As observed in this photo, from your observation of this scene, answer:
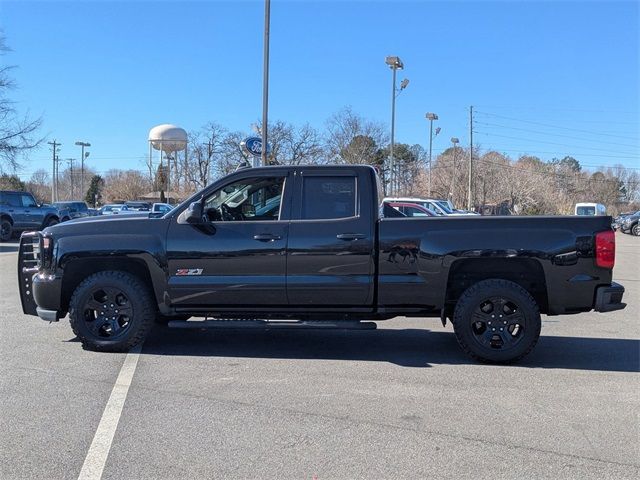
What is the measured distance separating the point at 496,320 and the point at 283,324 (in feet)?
7.22

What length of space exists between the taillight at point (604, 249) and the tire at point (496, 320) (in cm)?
77

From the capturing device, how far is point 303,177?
6277 millimetres

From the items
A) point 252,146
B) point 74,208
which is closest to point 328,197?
point 252,146

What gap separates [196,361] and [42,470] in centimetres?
251

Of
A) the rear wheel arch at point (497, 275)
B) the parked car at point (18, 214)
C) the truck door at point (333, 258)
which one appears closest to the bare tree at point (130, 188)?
the parked car at point (18, 214)

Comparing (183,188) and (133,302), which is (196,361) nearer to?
(133,302)

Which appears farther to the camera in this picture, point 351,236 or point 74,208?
point 74,208

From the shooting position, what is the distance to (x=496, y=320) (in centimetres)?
601

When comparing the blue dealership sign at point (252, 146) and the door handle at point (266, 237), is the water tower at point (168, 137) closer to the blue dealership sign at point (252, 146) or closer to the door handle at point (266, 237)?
the blue dealership sign at point (252, 146)

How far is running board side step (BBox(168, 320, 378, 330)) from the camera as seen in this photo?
19.5 feet

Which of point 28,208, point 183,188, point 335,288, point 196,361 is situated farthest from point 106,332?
point 183,188

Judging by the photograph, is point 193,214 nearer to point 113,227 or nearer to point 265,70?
point 113,227

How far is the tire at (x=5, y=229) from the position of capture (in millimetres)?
24094

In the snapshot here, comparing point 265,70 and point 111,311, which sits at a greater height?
point 265,70
